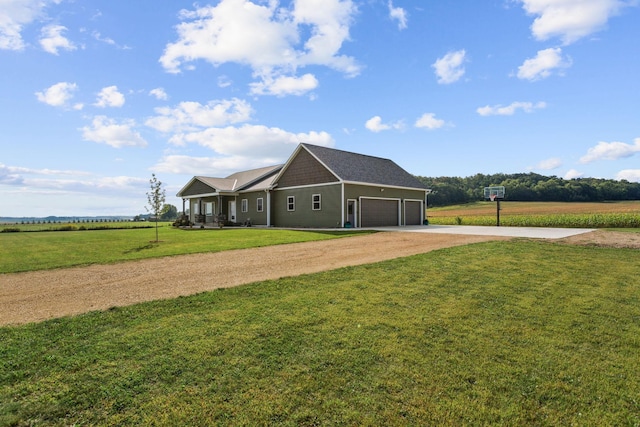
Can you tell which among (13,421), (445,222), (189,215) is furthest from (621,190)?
(13,421)

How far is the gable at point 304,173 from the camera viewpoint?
2401 cm

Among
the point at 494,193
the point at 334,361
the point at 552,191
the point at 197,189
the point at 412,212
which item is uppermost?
the point at 552,191

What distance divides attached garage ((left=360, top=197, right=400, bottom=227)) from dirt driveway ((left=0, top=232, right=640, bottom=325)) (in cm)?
1179

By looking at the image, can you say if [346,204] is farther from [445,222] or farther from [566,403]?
→ [566,403]

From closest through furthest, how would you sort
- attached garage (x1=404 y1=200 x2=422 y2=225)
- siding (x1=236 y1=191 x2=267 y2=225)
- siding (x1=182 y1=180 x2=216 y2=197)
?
attached garage (x1=404 y1=200 x2=422 y2=225) → siding (x1=236 y1=191 x2=267 y2=225) → siding (x1=182 y1=180 x2=216 y2=197)

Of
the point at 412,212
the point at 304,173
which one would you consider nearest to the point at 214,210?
the point at 304,173

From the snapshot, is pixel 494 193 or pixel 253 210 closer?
pixel 494 193

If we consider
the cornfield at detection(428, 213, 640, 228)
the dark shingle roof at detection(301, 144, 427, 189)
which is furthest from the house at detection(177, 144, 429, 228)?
the cornfield at detection(428, 213, 640, 228)

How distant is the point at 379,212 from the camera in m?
25.7

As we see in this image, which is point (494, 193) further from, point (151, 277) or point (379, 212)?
point (151, 277)

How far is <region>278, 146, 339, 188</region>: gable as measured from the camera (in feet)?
78.8

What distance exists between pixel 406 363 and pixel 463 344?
1.01 meters

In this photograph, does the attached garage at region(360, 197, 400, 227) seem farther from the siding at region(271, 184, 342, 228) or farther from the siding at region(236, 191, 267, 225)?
the siding at region(236, 191, 267, 225)

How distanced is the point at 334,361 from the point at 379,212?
73.3ft
